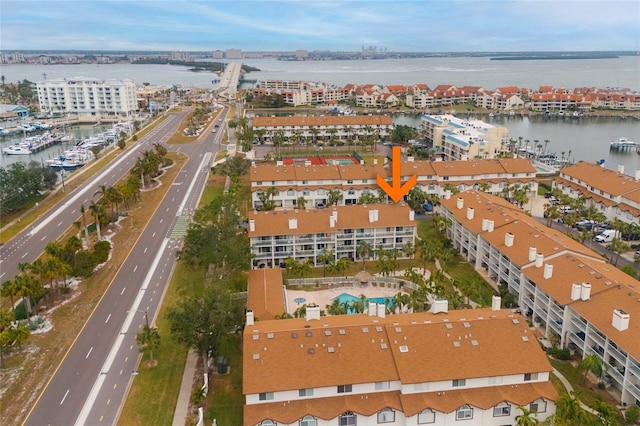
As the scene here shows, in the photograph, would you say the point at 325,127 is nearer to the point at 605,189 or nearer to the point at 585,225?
the point at 605,189

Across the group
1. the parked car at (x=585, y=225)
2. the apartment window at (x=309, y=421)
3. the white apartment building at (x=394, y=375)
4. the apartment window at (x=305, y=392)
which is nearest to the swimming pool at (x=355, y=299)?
the white apartment building at (x=394, y=375)

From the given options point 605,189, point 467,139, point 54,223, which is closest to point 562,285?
point 605,189

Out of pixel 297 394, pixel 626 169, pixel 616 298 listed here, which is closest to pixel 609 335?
pixel 616 298

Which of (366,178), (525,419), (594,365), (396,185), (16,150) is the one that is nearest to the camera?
(525,419)

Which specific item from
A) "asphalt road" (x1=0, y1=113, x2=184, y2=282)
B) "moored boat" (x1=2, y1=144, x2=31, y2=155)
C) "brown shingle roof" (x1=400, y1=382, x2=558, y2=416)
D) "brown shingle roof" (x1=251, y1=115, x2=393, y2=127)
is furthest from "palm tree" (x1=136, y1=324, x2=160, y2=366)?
"moored boat" (x1=2, y1=144, x2=31, y2=155)

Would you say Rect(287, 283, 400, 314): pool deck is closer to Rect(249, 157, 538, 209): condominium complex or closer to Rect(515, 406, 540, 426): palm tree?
Rect(515, 406, 540, 426): palm tree
